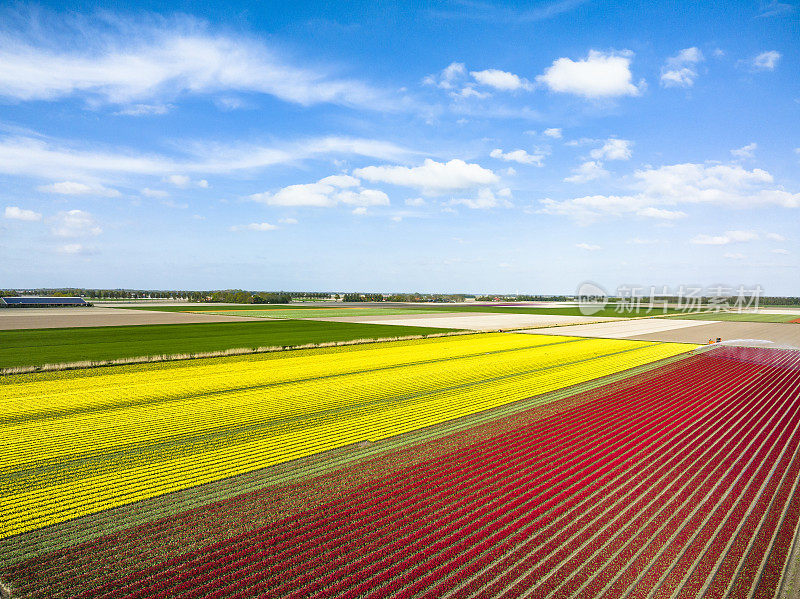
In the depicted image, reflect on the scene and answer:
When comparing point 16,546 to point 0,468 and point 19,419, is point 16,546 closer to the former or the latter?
point 0,468

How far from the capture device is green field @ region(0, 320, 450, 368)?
30.7m

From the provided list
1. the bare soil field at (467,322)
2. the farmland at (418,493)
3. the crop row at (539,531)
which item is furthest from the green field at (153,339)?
the crop row at (539,531)

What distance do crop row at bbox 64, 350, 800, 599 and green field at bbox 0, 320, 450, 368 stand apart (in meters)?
26.2

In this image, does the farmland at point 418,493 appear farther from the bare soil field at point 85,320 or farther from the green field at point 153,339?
the bare soil field at point 85,320

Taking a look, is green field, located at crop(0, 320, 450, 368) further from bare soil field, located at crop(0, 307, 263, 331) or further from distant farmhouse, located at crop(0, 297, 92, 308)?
distant farmhouse, located at crop(0, 297, 92, 308)

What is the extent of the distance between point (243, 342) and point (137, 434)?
26.3 m

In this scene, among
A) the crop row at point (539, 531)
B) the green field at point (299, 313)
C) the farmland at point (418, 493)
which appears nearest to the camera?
the crop row at point (539, 531)

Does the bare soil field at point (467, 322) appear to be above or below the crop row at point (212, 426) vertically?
above

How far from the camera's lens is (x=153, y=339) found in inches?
1617

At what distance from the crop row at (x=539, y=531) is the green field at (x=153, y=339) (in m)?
26.2

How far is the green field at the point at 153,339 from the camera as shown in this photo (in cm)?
3070

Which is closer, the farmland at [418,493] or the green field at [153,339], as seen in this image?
the farmland at [418,493]

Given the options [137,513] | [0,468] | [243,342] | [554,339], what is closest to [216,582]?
[137,513]

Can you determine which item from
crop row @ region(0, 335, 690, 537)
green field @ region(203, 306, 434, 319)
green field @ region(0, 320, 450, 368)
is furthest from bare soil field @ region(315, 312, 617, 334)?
crop row @ region(0, 335, 690, 537)
